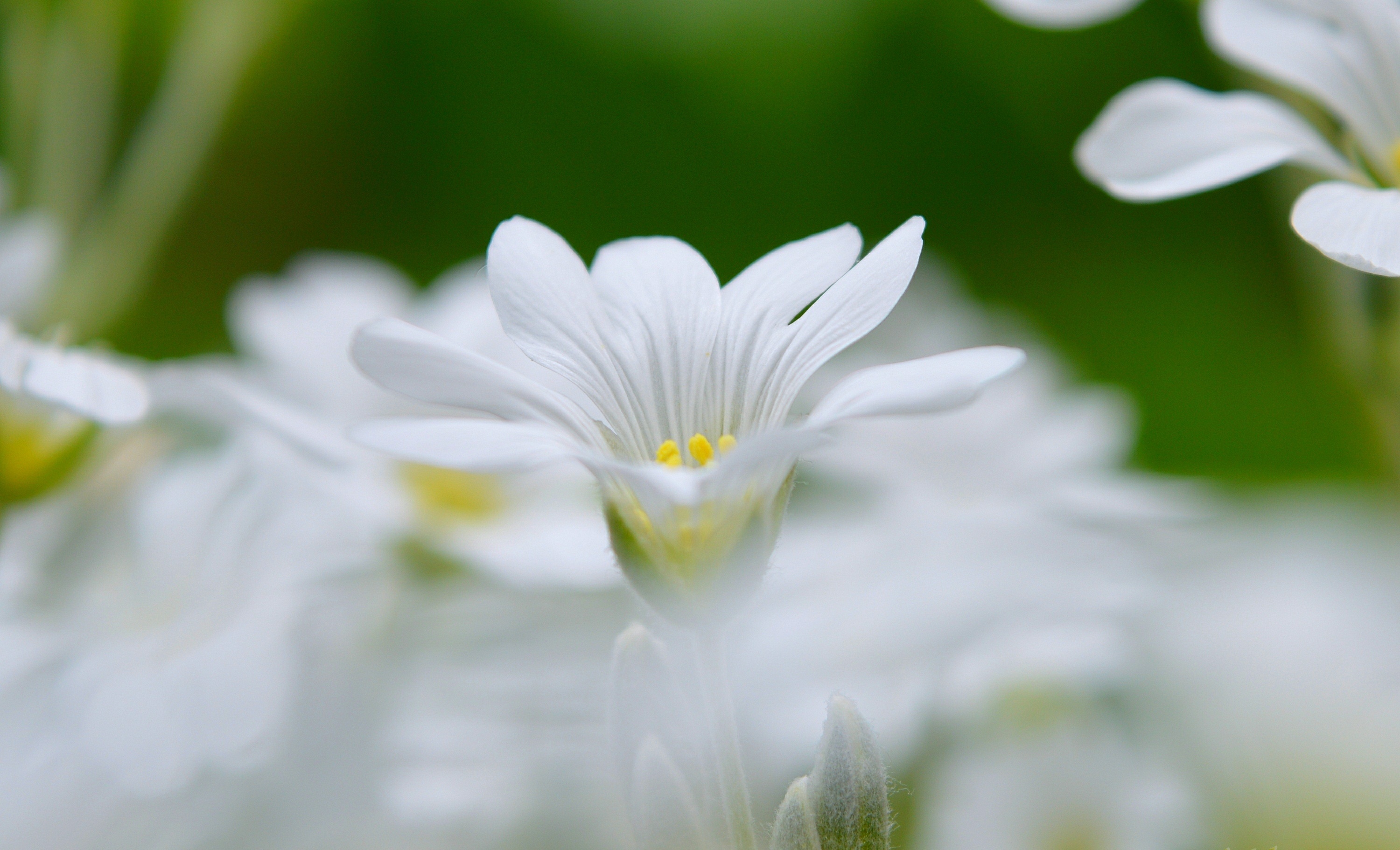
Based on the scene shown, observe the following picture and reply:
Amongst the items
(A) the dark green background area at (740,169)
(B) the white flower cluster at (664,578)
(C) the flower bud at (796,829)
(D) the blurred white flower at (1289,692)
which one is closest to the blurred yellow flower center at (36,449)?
(B) the white flower cluster at (664,578)

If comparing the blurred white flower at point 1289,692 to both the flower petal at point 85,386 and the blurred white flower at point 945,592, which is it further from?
the flower petal at point 85,386

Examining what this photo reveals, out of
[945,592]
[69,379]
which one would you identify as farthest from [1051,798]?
[69,379]

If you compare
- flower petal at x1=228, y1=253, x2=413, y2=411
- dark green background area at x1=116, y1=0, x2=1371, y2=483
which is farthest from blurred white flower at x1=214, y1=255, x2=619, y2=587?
dark green background area at x1=116, y1=0, x2=1371, y2=483

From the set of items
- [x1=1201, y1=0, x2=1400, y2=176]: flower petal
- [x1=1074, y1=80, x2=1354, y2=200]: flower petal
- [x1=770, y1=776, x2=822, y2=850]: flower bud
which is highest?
[x1=1201, y1=0, x2=1400, y2=176]: flower petal

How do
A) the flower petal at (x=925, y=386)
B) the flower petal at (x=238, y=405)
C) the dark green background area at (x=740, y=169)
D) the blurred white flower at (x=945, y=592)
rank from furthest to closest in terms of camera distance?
the dark green background area at (x=740, y=169) < the blurred white flower at (x=945, y=592) < the flower petal at (x=238, y=405) < the flower petal at (x=925, y=386)

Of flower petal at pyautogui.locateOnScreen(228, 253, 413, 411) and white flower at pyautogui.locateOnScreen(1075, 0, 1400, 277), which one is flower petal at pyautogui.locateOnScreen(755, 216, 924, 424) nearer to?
white flower at pyautogui.locateOnScreen(1075, 0, 1400, 277)

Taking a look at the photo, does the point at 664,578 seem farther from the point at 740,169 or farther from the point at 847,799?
the point at 740,169
